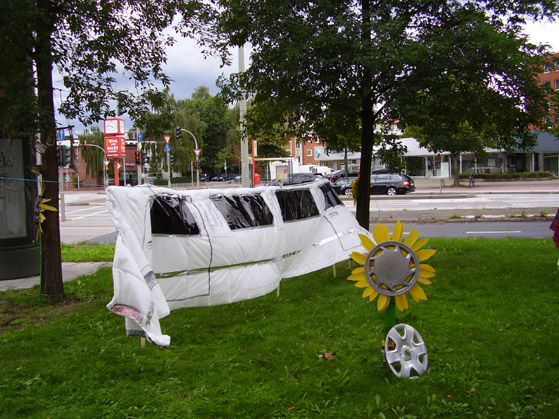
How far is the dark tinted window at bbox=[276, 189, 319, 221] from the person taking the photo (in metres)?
6.90

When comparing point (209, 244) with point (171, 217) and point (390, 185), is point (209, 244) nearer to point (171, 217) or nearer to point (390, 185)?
point (171, 217)

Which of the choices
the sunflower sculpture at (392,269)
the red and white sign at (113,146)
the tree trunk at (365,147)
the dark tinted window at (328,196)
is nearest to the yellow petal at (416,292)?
the sunflower sculpture at (392,269)

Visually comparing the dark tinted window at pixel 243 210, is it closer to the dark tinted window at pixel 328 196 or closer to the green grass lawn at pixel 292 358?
the green grass lawn at pixel 292 358

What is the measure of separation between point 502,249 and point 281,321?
571cm

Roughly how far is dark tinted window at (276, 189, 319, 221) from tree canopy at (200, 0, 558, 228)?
1.51 metres

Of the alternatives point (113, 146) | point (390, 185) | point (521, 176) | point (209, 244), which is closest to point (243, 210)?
point (209, 244)

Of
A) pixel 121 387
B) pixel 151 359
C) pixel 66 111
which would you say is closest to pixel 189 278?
pixel 151 359

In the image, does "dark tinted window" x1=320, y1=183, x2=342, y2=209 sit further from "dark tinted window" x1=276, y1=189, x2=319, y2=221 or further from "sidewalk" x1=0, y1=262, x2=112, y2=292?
"sidewalk" x1=0, y1=262, x2=112, y2=292

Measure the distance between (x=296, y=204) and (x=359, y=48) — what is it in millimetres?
2334

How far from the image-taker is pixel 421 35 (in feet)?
24.3

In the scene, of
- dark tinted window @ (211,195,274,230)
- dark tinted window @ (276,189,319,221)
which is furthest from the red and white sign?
dark tinted window @ (211,195,274,230)

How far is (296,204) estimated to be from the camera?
711cm

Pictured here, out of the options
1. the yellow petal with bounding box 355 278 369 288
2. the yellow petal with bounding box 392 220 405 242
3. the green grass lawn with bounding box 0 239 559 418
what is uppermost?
the yellow petal with bounding box 392 220 405 242

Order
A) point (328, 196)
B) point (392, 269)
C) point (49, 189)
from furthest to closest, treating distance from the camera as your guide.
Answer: point (328, 196)
point (49, 189)
point (392, 269)
